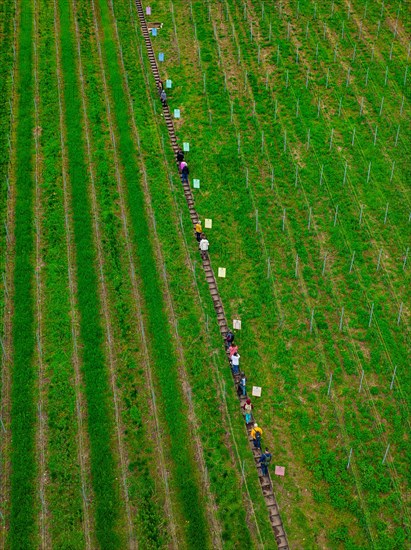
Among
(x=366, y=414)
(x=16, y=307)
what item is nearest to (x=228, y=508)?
(x=366, y=414)

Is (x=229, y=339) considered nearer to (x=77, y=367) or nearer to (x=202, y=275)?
(x=202, y=275)

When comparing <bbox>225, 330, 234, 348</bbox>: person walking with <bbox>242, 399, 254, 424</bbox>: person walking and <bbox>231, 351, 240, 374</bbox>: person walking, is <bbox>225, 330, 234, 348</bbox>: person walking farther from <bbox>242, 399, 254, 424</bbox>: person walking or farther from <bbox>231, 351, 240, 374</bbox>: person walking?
<bbox>242, 399, 254, 424</bbox>: person walking

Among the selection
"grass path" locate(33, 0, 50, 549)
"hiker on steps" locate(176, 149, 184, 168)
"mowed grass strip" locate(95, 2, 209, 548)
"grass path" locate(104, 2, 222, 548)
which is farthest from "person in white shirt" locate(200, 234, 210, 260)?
"grass path" locate(33, 0, 50, 549)

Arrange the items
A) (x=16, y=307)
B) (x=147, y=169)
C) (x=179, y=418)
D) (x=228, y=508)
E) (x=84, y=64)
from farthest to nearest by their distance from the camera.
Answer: (x=84, y=64), (x=147, y=169), (x=16, y=307), (x=179, y=418), (x=228, y=508)

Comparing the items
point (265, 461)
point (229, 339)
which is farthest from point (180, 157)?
point (265, 461)

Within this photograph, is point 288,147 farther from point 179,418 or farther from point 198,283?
point 179,418

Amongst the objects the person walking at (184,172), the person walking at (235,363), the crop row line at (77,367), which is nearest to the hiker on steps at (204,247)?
the person walking at (184,172)
